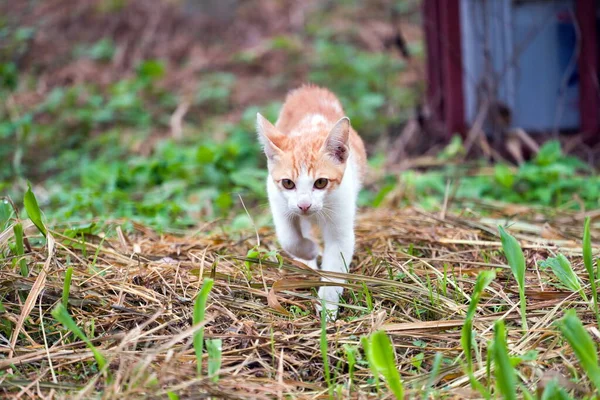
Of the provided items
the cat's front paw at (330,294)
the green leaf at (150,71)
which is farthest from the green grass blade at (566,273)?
the green leaf at (150,71)

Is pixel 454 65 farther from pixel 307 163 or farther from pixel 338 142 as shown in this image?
pixel 307 163

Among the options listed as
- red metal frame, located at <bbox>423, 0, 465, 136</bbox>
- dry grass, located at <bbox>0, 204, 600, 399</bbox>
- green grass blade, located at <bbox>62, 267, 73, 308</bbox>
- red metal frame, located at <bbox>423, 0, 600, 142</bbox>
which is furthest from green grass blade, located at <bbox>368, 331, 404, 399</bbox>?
red metal frame, located at <bbox>423, 0, 465, 136</bbox>

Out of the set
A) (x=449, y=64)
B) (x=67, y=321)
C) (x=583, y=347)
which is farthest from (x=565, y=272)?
(x=449, y=64)

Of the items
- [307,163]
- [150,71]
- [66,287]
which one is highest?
[150,71]

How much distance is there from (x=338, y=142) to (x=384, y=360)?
1.24 metres

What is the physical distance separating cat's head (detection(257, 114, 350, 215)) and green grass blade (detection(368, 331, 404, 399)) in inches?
38.3

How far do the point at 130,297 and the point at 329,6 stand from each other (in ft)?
30.8

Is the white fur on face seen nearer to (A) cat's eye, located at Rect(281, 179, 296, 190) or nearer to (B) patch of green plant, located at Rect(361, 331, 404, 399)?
(A) cat's eye, located at Rect(281, 179, 296, 190)

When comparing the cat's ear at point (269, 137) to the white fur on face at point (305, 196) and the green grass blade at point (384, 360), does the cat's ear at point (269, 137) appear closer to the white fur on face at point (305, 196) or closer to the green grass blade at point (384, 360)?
the white fur on face at point (305, 196)

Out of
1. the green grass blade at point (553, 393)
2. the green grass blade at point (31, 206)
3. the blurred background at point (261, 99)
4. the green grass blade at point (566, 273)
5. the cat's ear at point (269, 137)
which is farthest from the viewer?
the blurred background at point (261, 99)

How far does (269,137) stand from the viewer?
9.46 feet

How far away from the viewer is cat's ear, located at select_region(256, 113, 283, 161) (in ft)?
Answer: 9.32

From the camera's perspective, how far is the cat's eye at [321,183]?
8.99 ft

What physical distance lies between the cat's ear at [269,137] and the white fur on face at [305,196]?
0.64 ft
